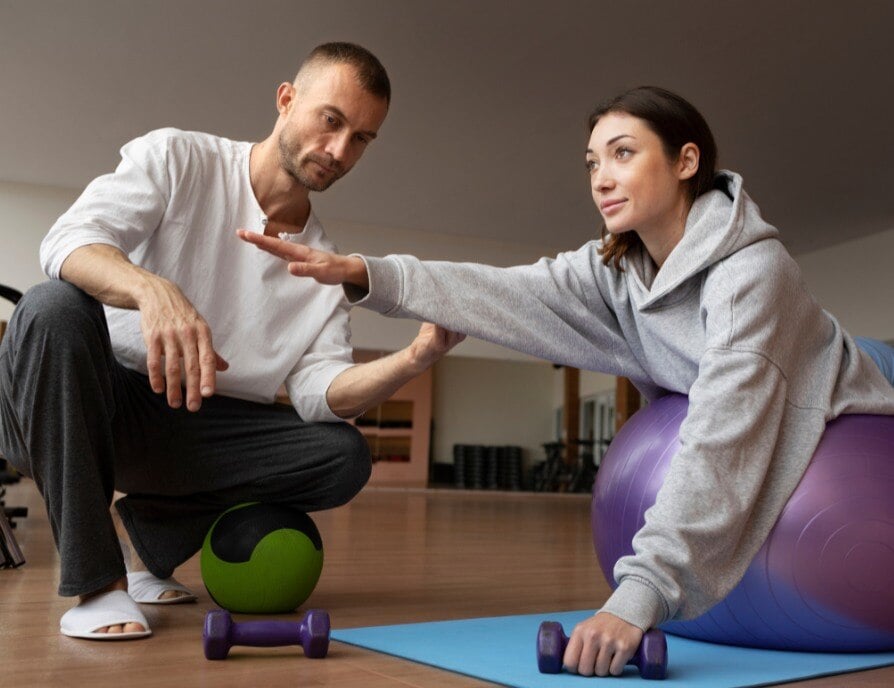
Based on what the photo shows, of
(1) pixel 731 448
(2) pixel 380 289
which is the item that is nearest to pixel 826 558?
(1) pixel 731 448

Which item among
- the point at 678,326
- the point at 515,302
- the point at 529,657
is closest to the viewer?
the point at 529,657

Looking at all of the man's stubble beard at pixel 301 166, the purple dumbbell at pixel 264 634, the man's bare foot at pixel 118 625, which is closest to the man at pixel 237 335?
the man's stubble beard at pixel 301 166

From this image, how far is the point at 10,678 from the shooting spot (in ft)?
3.79

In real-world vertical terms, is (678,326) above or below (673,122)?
below

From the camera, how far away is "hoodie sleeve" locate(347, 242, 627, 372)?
5.28ft

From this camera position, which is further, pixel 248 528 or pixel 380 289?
pixel 248 528

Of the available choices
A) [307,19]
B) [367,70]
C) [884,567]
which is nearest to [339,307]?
[367,70]

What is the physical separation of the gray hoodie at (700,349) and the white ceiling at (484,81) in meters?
3.15

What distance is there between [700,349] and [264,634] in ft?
2.70

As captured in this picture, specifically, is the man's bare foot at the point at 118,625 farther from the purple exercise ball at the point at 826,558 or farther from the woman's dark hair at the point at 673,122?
the woman's dark hair at the point at 673,122

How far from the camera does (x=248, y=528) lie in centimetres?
177

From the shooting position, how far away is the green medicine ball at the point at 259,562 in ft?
5.69

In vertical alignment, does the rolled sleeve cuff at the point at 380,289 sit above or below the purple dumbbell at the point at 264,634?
above

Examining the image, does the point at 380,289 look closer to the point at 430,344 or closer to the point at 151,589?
the point at 430,344
